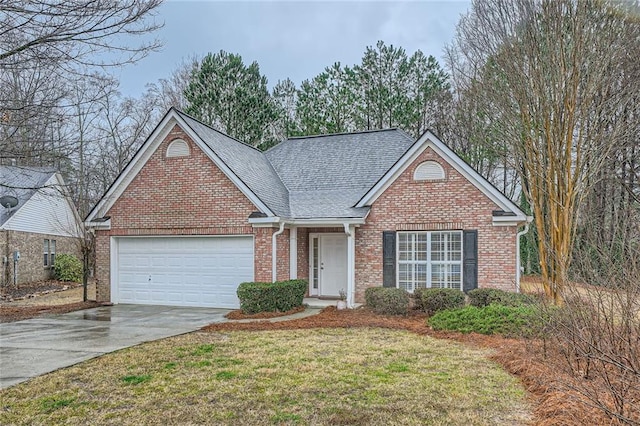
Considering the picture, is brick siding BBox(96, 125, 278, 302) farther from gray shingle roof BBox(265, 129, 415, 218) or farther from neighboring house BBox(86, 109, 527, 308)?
gray shingle roof BBox(265, 129, 415, 218)

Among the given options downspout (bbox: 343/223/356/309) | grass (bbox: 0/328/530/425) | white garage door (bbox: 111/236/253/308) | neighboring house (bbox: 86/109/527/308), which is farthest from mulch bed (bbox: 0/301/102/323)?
downspout (bbox: 343/223/356/309)

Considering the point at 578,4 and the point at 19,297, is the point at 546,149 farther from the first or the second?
the point at 19,297

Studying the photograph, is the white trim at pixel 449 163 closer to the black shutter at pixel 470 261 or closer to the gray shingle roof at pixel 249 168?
the black shutter at pixel 470 261

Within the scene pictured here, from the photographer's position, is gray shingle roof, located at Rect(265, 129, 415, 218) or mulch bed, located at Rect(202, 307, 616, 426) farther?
gray shingle roof, located at Rect(265, 129, 415, 218)

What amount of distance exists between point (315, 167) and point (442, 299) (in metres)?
7.15

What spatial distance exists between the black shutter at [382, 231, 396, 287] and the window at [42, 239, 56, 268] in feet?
67.8

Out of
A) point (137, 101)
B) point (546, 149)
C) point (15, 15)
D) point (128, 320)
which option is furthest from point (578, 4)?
point (137, 101)

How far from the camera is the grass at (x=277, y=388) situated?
5.12m

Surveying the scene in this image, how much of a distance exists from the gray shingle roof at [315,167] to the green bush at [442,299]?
3.04 m

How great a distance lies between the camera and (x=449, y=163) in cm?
1284

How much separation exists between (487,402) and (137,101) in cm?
2900

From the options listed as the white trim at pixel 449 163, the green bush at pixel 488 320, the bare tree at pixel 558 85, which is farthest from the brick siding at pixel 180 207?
the bare tree at pixel 558 85

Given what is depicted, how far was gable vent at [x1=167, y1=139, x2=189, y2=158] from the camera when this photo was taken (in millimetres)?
14125

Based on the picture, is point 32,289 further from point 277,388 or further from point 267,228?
point 277,388
